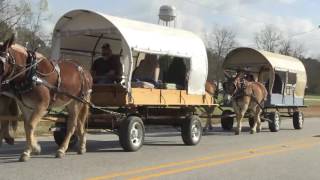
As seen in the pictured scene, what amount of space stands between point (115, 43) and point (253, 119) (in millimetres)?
8535

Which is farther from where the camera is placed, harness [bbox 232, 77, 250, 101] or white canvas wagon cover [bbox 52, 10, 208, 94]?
harness [bbox 232, 77, 250, 101]

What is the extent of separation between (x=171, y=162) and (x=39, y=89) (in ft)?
9.53

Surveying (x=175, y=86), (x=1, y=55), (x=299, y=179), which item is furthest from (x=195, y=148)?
(x=1, y=55)

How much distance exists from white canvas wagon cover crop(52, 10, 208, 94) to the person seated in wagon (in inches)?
15.3

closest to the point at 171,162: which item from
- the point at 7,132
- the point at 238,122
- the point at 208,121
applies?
the point at 7,132

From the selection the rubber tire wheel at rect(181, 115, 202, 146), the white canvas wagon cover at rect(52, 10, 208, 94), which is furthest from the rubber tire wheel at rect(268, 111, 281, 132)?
the rubber tire wheel at rect(181, 115, 202, 146)

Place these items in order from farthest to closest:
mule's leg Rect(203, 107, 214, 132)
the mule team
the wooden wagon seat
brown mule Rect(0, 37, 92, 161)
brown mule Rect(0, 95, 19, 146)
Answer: mule's leg Rect(203, 107, 214, 132) < the wooden wagon seat < brown mule Rect(0, 95, 19, 146) < the mule team < brown mule Rect(0, 37, 92, 161)

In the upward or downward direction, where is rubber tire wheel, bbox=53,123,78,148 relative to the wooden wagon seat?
downward

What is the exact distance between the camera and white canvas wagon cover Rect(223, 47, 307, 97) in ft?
77.5

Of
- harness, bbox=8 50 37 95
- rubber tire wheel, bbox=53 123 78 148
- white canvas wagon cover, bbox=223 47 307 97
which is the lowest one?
rubber tire wheel, bbox=53 123 78 148

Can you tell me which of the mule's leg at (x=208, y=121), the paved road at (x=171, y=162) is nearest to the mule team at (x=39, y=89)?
the paved road at (x=171, y=162)

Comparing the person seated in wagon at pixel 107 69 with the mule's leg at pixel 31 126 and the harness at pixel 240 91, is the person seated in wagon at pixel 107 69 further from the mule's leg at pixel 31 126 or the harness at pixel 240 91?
the harness at pixel 240 91

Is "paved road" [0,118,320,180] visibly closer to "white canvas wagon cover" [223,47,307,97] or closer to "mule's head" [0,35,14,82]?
"mule's head" [0,35,14,82]

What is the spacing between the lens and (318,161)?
13242 mm
